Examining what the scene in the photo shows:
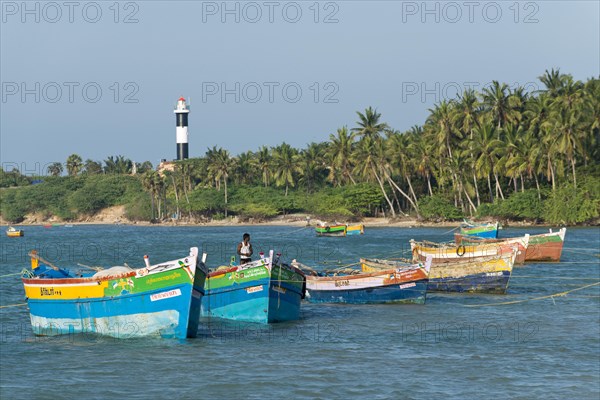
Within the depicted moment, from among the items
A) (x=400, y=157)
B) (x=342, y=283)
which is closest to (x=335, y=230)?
(x=400, y=157)

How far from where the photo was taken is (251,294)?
28.1m

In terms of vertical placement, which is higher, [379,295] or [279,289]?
[279,289]

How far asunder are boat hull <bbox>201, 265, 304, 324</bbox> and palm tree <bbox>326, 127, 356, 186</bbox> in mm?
89045

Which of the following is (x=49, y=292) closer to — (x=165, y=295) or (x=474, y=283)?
(x=165, y=295)

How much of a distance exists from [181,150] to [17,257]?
77.3 metres

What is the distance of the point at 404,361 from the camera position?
22969 millimetres

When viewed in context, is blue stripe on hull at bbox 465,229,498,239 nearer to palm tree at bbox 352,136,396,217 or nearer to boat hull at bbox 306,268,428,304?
boat hull at bbox 306,268,428,304

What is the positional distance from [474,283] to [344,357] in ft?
50.2

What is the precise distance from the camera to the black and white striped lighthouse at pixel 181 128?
14462cm

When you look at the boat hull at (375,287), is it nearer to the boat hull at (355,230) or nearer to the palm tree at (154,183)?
the boat hull at (355,230)

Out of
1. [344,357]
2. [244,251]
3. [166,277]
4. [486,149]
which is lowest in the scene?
[344,357]

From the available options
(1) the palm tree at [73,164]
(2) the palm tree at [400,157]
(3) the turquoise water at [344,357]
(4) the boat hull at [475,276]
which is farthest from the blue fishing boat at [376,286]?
(1) the palm tree at [73,164]

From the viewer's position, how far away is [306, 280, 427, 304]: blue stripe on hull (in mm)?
33156

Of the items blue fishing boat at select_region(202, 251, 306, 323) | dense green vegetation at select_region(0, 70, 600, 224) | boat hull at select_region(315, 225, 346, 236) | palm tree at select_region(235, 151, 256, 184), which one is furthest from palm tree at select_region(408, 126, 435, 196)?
blue fishing boat at select_region(202, 251, 306, 323)
